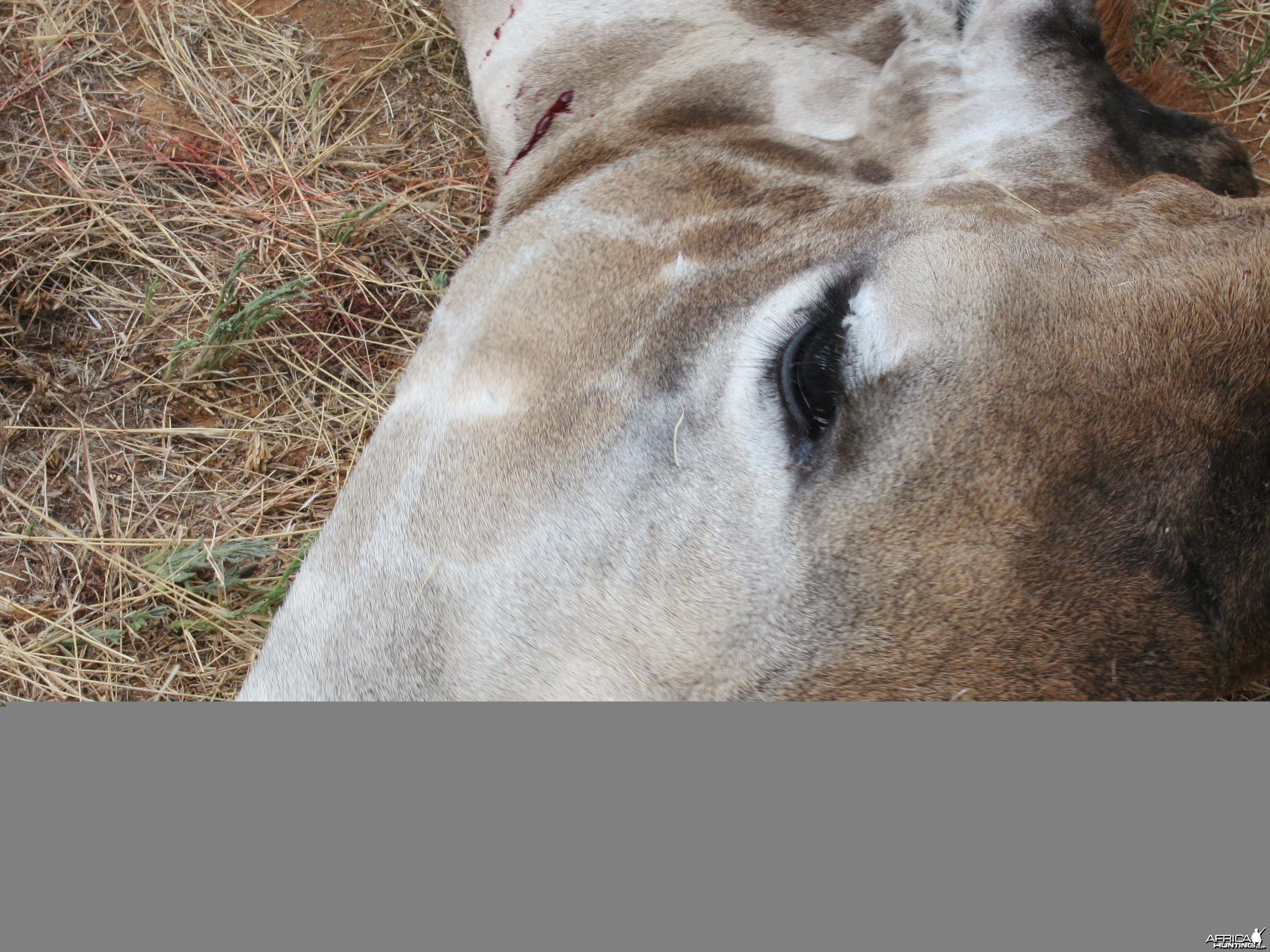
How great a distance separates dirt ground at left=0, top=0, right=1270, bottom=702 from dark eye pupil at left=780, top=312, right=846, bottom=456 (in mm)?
1598

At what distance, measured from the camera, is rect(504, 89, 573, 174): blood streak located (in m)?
2.62

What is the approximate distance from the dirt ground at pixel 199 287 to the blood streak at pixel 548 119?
656 millimetres

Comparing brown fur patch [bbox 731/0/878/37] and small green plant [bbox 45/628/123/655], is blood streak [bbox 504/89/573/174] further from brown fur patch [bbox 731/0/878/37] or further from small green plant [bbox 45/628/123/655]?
small green plant [bbox 45/628/123/655]

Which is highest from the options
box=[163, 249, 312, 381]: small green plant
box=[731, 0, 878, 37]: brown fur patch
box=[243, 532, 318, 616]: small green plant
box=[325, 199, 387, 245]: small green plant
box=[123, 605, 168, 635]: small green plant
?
box=[731, 0, 878, 37]: brown fur patch

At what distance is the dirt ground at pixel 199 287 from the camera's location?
2.86 metres

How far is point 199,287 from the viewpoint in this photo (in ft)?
10.3

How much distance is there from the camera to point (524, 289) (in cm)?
204

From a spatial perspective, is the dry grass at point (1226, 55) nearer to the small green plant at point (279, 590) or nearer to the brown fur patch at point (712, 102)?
the brown fur patch at point (712, 102)

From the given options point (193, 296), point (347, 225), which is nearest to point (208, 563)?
point (193, 296)

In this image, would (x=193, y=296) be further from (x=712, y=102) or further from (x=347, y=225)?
(x=712, y=102)

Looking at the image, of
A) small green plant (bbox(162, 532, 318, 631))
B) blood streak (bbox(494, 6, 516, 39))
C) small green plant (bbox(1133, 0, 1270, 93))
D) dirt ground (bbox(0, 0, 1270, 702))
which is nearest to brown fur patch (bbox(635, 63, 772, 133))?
blood streak (bbox(494, 6, 516, 39))

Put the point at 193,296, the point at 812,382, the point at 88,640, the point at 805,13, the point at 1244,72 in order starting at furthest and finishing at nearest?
1. the point at 1244,72
2. the point at 193,296
3. the point at 88,640
4. the point at 805,13
5. the point at 812,382

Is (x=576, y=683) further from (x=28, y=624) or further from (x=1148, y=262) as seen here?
(x=28, y=624)

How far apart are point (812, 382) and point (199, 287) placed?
2.34 m
